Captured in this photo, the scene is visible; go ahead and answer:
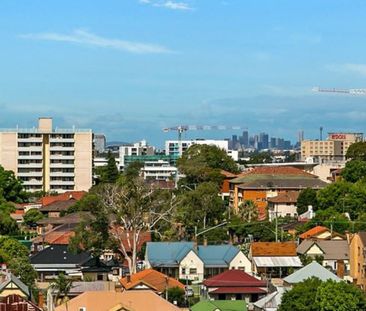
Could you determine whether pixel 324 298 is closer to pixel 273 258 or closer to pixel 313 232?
pixel 273 258

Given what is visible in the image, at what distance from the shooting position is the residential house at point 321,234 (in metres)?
54.5

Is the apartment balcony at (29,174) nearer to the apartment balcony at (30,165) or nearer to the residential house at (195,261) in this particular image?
the apartment balcony at (30,165)

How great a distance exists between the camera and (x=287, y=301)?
3656 centimetres

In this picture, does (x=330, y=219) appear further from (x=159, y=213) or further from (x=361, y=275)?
(x=361, y=275)

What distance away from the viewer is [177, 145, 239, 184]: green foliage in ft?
280

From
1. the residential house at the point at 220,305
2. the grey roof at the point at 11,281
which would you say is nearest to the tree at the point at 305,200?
the residential house at the point at 220,305

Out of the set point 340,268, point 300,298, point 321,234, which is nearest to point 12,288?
point 300,298

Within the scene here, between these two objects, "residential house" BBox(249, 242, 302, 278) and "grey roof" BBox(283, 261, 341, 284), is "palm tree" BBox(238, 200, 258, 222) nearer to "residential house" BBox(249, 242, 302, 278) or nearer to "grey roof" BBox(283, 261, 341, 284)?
"residential house" BBox(249, 242, 302, 278)

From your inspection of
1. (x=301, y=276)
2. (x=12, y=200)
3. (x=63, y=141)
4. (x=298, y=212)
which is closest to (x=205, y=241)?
(x=301, y=276)

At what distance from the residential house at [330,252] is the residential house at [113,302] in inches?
597

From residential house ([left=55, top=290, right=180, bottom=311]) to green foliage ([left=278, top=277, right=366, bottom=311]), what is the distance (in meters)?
4.11

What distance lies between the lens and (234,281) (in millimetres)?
43062

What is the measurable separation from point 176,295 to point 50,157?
218 ft

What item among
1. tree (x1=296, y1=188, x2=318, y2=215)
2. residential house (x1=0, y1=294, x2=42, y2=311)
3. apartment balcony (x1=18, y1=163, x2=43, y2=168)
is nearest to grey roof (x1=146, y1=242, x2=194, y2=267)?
residential house (x1=0, y1=294, x2=42, y2=311)
